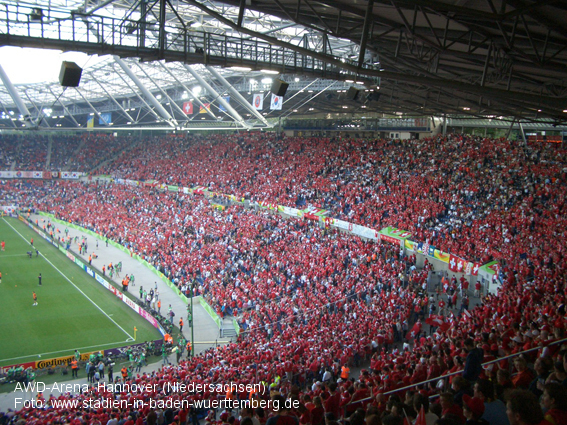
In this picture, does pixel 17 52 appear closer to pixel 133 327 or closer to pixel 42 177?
pixel 42 177

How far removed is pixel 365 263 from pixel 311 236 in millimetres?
6110

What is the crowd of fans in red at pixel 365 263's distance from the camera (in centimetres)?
781

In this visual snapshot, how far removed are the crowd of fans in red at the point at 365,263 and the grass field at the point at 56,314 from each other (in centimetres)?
447

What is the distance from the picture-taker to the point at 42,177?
2393 inches

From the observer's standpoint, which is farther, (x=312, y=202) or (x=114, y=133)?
(x=114, y=133)

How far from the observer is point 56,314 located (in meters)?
25.0

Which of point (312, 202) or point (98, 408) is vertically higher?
point (312, 202)

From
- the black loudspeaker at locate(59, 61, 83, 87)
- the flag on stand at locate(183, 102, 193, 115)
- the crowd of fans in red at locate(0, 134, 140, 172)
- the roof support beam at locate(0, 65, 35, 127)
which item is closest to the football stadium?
the black loudspeaker at locate(59, 61, 83, 87)

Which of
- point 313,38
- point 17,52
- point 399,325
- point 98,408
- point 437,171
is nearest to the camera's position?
point 98,408

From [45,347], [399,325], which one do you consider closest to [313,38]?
[399,325]

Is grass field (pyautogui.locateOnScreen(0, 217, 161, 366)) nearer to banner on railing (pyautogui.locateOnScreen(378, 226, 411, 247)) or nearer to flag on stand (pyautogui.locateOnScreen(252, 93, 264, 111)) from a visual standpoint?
banner on railing (pyautogui.locateOnScreen(378, 226, 411, 247))

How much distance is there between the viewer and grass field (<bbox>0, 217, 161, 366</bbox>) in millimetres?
21078

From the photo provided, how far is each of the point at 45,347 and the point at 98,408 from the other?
1097 cm

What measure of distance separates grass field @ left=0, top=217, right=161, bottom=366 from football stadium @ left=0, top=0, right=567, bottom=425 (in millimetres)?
171
